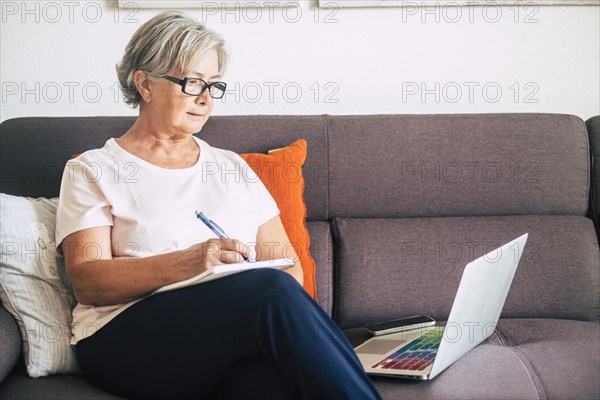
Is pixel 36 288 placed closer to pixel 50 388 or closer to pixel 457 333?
pixel 50 388

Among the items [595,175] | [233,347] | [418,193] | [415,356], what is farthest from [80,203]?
[595,175]

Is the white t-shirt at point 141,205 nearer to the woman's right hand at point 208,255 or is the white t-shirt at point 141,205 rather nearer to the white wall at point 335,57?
the woman's right hand at point 208,255

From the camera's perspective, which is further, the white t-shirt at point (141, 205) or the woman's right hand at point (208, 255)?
the white t-shirt at point (141, 205)

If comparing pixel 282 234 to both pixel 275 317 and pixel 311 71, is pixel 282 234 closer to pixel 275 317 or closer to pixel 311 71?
pixel 275 317

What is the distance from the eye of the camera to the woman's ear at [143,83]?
1949mm

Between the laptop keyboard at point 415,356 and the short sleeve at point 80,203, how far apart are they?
688mm

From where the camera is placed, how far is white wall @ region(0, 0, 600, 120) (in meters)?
2.54

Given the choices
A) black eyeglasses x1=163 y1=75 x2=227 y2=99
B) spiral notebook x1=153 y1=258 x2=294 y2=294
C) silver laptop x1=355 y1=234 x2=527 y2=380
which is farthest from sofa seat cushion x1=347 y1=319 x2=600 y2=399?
black eyeglasses x1=163 y1=75 x2=227 y2=99

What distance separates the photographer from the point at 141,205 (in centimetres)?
178

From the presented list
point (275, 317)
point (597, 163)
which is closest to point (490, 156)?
point (597, 163)

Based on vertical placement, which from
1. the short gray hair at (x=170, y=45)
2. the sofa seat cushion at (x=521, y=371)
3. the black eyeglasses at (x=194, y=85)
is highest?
the short gray hair at (x=170, y=45)

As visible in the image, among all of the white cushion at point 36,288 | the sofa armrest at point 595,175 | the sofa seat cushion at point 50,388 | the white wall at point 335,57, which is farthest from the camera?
the white wall at point 335,57

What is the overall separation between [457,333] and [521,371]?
0.18 meters

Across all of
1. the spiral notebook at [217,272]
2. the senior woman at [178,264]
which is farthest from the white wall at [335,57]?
the spiral notebook at [217,272]
